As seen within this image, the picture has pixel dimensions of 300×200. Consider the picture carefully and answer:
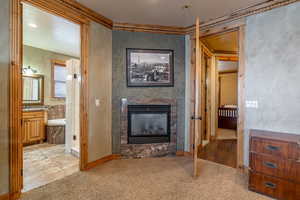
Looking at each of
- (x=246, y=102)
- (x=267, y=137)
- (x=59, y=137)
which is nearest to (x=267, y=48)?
(x=246, y=102)

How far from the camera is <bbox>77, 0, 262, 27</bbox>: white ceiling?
261 centimetres

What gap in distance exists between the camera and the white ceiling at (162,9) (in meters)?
2.61

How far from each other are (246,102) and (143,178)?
6.74 feet

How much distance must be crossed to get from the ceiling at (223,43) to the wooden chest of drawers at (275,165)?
8.15ft

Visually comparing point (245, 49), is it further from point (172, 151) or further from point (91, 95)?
point (91, 95)

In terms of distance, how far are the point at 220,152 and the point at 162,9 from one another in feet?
10.7

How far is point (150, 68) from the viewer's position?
3498 millimetres

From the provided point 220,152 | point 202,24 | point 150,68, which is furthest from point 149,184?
point 202,24

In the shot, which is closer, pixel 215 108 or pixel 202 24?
pixel 202 24

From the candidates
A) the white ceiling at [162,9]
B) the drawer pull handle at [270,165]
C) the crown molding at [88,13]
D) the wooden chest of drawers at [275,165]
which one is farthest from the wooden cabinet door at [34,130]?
the drawer pull handle at [270,165]

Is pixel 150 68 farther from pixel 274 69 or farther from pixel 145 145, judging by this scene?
pixel 274 69

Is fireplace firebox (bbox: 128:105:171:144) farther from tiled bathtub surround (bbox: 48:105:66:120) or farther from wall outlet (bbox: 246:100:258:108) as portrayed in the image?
tiled bathtub surround (bbox: 48:105:66:120)

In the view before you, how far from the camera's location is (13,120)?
2.02m

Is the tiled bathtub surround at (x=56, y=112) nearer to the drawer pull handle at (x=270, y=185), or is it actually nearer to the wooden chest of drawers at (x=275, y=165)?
the wooden chest of drawers at (x=275, y=165)
